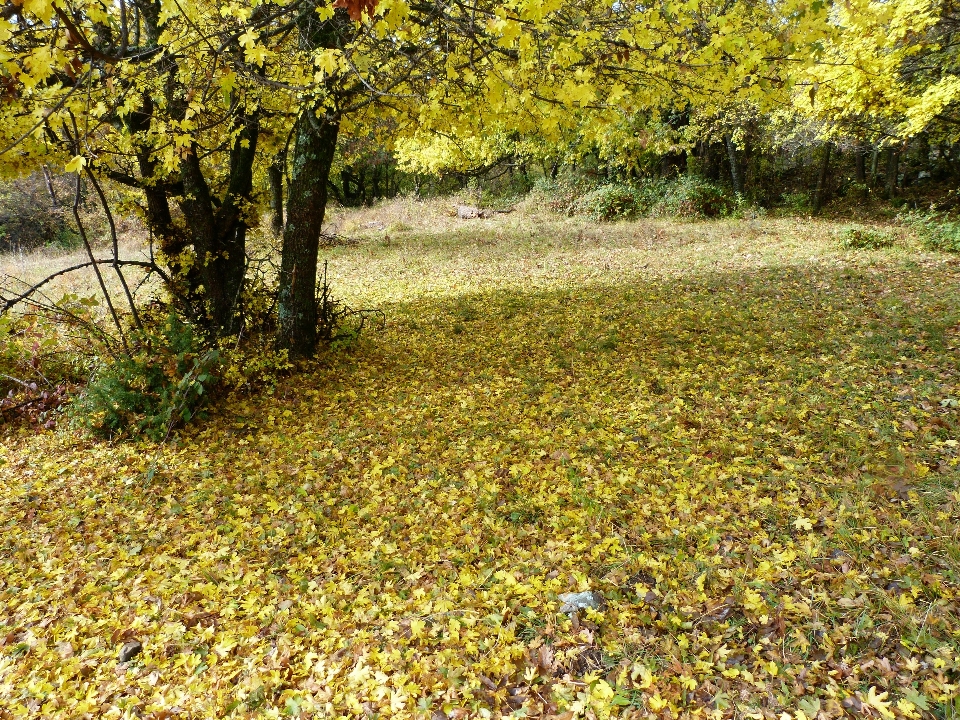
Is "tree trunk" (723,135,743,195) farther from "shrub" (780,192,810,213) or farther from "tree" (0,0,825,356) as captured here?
"tree" (0,0,825,356)

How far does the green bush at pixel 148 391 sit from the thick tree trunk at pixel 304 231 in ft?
4.50

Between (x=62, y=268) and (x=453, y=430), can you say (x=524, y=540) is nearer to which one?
(x=453, y=430)

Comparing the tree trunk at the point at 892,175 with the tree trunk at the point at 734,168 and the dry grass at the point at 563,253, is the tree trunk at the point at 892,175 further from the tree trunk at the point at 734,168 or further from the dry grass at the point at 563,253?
the tree trunk at the point at 734,168

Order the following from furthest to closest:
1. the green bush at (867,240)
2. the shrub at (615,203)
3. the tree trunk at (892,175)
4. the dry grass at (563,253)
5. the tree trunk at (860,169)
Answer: the shrub at (615,203) → the tree trunk at (860,169) → the tree trunk at (892,175) → the green bush at (867,240) → the dry grass at (563,253)

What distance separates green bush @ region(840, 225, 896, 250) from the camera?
1369 centimetres

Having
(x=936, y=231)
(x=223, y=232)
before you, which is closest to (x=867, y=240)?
(x=936, y=231)

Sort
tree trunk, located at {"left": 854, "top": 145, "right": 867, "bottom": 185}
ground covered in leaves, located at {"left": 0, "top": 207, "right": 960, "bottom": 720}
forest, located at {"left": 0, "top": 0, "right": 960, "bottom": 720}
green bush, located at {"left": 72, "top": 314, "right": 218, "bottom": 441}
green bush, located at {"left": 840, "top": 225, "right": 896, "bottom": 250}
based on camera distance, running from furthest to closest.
Result: tree trunk, located at {"left": 854, "top": 145, "right": 867, "bottom": 185}
green bush, located at {"left": 840, "top": 225, "right": 896, "bottom": 250}
green bush, located at {"left": 72, "top": 314, "right": 218, "bottom": 441}
forest, located at {"left": 0, "top": 0, "right": 960, "bottom": 720}
ground covered in leaves, located at {"left": 0, "top": 207, "right": 960, "bottom": 720}

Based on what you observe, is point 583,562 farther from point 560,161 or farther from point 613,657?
point 560,161

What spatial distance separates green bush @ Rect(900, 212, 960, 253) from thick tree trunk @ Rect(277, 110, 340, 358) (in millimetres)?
13144

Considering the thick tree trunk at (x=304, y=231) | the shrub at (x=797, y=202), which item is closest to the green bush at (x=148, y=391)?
the thick tree trunk at (x=304, y=231)

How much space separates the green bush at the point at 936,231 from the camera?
41.3 ft

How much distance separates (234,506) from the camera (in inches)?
208

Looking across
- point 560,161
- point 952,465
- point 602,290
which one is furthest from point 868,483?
point 560,161

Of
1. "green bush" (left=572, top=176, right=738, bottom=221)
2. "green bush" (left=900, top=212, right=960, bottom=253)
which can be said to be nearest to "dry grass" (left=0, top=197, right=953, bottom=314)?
"green bush" (left=900, top=212, right=960, bottom=253)
